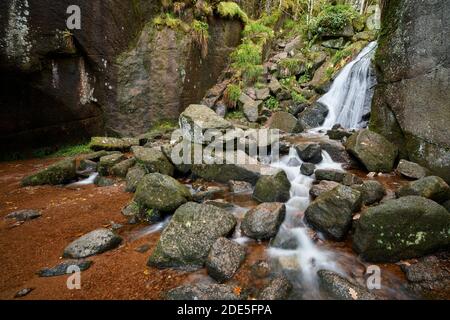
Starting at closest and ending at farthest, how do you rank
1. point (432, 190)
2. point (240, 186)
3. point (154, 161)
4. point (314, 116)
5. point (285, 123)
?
point (432, 190) → point (240, 186) → point (154, 161) → point (285, 123) → point (314, 116)

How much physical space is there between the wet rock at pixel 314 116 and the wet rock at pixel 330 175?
4.46 m

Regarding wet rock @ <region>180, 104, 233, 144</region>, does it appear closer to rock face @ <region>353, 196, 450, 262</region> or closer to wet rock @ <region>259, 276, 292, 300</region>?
wet rock @ <region>259, 276, 292, 300</region>

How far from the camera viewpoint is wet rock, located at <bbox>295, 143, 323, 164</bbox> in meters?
6.68

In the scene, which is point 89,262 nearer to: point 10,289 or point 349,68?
point 10,289

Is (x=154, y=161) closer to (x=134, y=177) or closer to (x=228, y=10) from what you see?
(x=134, y=177)

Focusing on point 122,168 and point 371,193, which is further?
point 122,168

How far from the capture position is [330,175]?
5.57 meters

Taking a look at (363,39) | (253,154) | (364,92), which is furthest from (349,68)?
(253,154)

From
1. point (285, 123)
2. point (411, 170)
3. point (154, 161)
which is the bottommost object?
point (411, 170)

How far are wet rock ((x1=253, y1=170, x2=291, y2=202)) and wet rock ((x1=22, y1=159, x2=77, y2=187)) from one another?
168 inches

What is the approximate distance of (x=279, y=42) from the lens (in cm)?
1588

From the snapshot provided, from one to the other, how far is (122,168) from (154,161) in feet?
3.45

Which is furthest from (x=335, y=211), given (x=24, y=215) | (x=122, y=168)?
(x=24, y=215)
